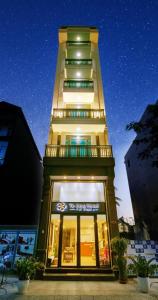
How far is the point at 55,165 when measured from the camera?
11820mm

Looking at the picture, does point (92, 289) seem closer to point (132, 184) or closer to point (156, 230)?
point (156, 230)

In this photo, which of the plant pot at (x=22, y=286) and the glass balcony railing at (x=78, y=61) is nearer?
the plant pot at (x=22, y=286)

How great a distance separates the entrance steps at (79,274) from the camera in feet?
29.4

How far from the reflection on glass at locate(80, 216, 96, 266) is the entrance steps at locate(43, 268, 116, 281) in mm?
427

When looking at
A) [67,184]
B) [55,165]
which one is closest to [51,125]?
[55,165]

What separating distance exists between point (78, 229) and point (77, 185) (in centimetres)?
268

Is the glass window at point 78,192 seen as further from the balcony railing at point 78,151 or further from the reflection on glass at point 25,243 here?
the reflection on glass at point 25,243

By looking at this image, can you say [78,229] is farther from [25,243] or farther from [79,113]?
[79,113]

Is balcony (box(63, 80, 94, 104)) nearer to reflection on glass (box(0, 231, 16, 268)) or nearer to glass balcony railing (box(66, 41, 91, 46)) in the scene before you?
glass balcony railing (box(66, 41, 91, 46))

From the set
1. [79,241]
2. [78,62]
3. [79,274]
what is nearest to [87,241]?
[79,241]

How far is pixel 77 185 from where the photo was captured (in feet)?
39.5

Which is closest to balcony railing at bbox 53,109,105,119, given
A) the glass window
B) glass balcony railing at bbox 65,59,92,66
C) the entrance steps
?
the glass window

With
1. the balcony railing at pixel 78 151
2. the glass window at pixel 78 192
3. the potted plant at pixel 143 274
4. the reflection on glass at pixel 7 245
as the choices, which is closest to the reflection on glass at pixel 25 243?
the reflection on glass at pixel 7 245

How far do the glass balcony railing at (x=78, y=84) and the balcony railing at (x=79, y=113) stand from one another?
2800mm
